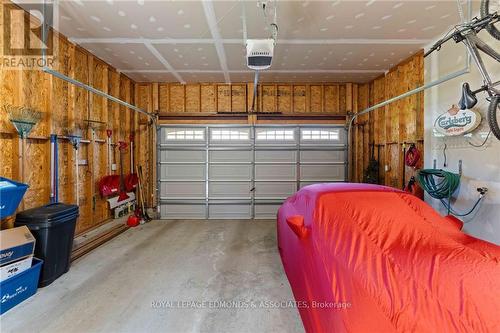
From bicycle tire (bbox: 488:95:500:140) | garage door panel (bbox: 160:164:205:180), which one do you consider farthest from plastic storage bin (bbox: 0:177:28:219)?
bicycle tire (bbox: 488:95:500:140)

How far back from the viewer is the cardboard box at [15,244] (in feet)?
7.47

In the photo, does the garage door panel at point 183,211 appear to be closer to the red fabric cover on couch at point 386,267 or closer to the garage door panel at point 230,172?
the garage door panel at point 230,172

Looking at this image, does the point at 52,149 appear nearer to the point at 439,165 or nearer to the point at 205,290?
the point at 205,290

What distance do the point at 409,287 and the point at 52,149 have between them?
4457 mm

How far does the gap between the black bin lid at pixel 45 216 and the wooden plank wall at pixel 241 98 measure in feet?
12.3

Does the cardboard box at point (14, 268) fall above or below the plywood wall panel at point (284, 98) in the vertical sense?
below

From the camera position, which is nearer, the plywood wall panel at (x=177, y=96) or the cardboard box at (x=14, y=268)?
the cardboard box at (x=14, y=268)

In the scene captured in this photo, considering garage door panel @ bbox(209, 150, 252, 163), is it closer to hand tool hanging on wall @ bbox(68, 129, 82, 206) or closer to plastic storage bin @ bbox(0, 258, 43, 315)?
hand tool hanging on wall @ bbox(68, 129, 82, 206)

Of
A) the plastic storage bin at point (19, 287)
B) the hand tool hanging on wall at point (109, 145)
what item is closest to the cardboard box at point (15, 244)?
the plastic storage bin at point (19, 287)

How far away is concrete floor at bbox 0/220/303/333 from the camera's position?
2.10 meters

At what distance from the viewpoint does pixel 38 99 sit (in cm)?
336

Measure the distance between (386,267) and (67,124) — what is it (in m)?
4.79

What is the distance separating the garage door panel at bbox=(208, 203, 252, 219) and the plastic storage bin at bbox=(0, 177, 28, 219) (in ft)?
12.7

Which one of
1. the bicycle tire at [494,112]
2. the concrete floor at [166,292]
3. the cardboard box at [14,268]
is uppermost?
the bicycle tire at [494,112]
